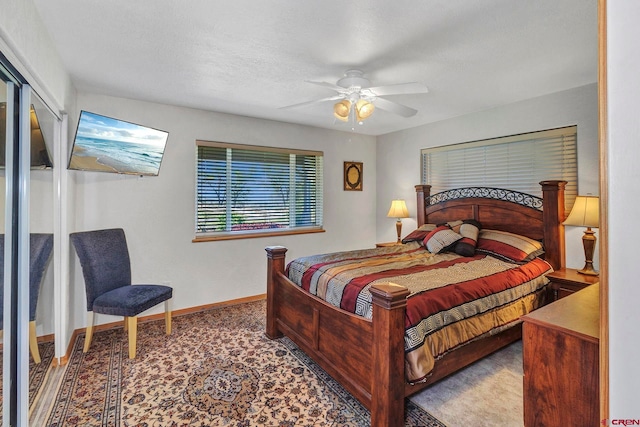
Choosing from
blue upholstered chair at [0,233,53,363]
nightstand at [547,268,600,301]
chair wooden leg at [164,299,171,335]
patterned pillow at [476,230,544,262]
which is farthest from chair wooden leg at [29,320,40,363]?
nightstand at [547,268,600,301]

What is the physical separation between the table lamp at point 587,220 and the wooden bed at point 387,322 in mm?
289

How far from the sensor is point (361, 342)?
2025mm

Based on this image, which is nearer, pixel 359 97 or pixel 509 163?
pixel 359 97

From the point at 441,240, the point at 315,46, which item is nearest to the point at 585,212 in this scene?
the point at 441,240

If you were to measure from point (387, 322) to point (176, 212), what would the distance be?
299 cm

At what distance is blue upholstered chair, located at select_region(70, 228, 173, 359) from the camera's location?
2.72m

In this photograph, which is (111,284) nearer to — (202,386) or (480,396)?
(202,386)

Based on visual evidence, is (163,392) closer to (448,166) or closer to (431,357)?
(431,357)

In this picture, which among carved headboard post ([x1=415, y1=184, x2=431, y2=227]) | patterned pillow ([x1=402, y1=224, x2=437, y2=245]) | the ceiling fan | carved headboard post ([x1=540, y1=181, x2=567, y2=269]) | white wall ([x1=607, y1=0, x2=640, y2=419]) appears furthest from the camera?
carved headboard post ([x1=415, y1=184, x2=431, y2=227])

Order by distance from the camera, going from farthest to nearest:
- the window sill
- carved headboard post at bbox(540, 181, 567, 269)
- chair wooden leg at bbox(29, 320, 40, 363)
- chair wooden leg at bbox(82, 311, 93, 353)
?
the window sill
carved headboard post at bbox(540, 181, 567, 269)
chair wooden leg at bbox(82, 311, 93, 353)
chair wooden leg at bbox(29, 320, 40, 363)

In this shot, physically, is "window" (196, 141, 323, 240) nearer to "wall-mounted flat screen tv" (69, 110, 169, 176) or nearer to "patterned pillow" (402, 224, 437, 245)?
"wall-mounted flat screen tv" (69, 110, 169, 176)

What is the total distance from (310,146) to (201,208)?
185 cm

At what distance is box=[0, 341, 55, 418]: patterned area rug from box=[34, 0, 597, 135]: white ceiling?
2.25 meters

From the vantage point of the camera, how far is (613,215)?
0.81 meters
